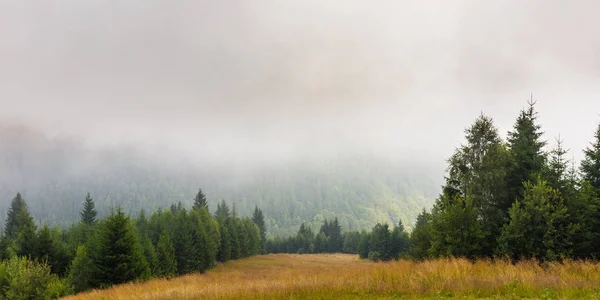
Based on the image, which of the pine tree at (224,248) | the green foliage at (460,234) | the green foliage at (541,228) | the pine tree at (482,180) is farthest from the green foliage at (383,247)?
the green foliage at (541,228)

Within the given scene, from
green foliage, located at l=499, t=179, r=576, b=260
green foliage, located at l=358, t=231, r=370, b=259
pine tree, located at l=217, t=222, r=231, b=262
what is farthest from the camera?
green foliage, located at l=358, t=231, r=370, b=259

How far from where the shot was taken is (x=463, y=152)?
87.4ft

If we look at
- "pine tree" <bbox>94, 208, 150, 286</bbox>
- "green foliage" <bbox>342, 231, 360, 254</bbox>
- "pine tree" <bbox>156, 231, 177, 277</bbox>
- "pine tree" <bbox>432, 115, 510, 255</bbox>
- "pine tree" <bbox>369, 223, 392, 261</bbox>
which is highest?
"pine tree" <bbox>432, 115, 510, 255</bbox>

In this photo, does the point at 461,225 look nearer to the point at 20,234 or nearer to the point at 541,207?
the point at 541,207

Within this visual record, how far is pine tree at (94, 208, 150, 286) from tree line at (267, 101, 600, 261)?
26.8m

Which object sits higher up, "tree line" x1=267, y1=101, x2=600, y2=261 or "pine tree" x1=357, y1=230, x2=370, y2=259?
"tree line" x1=267, y1=101, x2=600, y2=261

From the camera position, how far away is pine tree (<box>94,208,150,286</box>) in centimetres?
2906

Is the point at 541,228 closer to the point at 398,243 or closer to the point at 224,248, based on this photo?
the point at 224,248

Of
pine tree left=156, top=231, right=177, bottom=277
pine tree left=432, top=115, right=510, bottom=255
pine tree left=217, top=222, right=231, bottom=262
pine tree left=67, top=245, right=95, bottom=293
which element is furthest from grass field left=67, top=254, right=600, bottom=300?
pine tree left=217, top=222, right=231, bottom=262

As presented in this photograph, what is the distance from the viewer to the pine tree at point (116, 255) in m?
29.1

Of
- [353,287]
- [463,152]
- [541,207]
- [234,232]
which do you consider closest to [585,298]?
[353,287]

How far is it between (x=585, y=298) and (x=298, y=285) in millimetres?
10564

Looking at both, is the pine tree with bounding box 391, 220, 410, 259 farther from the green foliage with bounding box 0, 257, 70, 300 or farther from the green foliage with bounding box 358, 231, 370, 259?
the green foliage with bounding box 0, 257, 70, 300

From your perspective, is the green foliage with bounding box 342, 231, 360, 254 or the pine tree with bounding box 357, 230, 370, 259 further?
the green foliage with bounding box 342, 231, 360, 254
